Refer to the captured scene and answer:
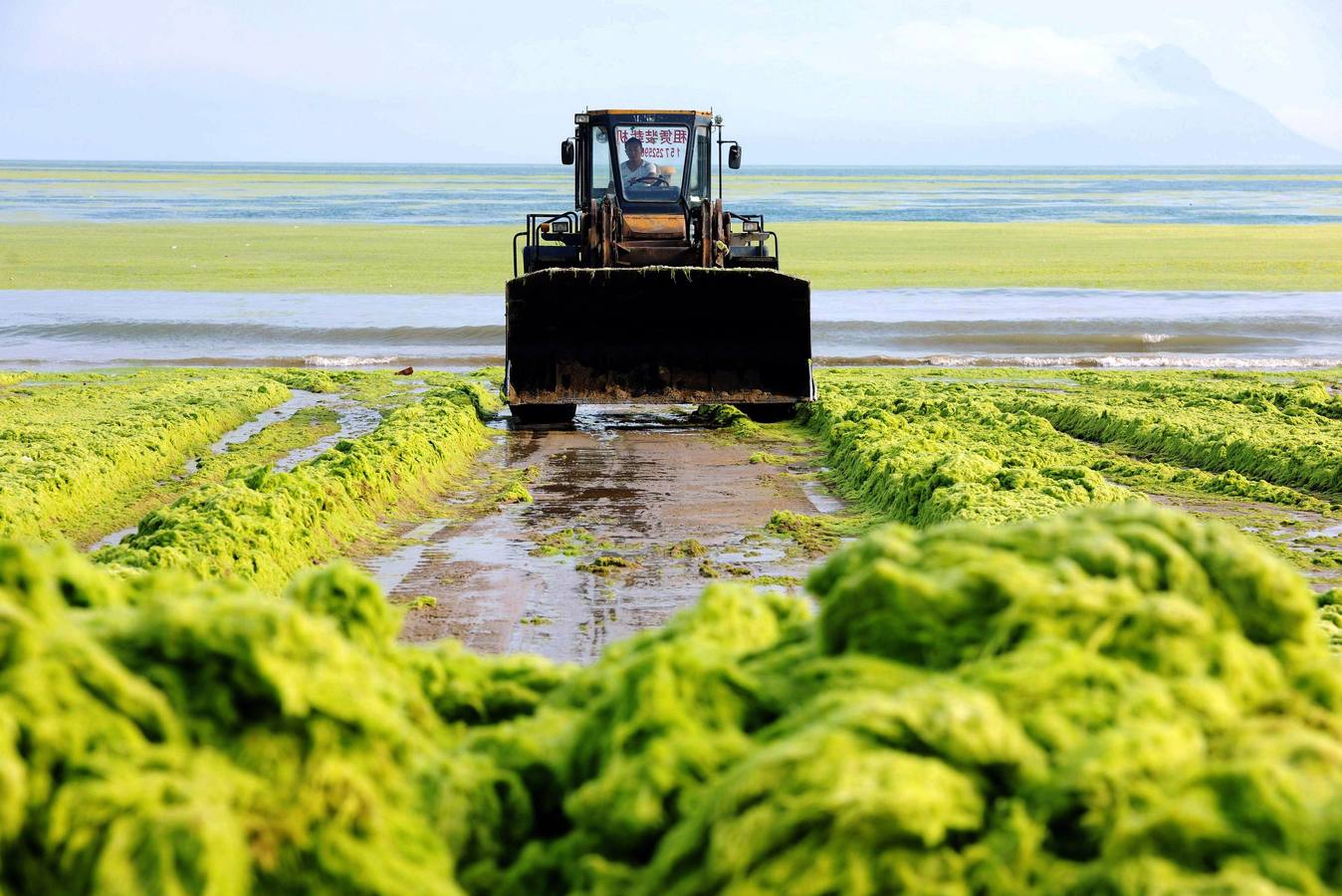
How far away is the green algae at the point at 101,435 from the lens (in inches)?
422

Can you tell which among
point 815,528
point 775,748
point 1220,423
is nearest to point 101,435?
point 815,528

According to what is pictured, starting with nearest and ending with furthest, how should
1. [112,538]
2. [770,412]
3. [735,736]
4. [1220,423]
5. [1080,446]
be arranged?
[735,736] → [112,538] → [1080,446] → [1220,423] → [770,412]

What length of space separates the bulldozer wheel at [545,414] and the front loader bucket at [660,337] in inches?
21.4

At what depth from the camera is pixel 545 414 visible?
611 inches

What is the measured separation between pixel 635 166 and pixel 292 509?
28.7 ft

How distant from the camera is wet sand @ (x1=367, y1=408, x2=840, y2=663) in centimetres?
780

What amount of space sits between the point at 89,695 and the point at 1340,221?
78399 mm

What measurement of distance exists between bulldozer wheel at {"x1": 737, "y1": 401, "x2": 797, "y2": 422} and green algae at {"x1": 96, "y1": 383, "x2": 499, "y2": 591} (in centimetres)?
327

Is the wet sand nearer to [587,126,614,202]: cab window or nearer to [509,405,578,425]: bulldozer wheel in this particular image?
[509,405,578,425]: bulldozer wheel

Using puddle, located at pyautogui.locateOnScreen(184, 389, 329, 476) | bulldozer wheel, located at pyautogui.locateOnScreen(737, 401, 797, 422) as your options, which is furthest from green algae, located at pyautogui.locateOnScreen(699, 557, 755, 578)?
bulldozer wheel, located at pyautogui.locateOnScreen(737, 401, 797, 422)

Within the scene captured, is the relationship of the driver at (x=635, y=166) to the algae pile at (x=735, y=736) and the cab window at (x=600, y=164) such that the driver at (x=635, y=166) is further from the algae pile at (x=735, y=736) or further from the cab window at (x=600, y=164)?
the algae pile at (x=735, y=736)

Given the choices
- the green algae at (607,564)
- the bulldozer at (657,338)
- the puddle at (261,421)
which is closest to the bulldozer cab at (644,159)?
the bulldozer at (657,338)

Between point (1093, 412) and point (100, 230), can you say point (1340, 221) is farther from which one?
point (1093, 412)

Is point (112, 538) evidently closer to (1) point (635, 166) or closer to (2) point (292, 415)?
(2) point (292, 415)
